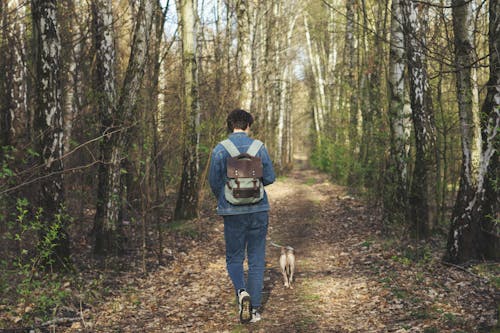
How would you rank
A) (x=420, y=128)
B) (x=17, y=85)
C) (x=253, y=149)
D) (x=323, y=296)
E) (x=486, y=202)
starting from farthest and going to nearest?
(x=17, y=85)
(x=420, y=128)
(x=323, y=296)
(x=486, y=202)
(x=253, y=149)

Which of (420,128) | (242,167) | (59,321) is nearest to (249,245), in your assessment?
(242,167)

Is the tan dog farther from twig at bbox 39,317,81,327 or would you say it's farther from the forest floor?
twig at bbox 39,317,81,327

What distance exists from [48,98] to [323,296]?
479 centimetres

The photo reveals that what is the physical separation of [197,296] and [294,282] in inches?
57.7

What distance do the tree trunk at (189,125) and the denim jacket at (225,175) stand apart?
6007 mm

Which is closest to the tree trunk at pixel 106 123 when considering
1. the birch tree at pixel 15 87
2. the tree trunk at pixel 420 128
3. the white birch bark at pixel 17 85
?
the birch tree at pixel 15 87

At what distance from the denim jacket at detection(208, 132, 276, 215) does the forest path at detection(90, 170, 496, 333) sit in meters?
1.32

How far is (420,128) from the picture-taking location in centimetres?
780

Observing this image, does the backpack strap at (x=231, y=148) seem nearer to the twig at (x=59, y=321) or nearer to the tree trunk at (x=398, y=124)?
the twig at (x=59, y=321)

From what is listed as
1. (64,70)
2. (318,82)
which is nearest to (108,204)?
(64,70)

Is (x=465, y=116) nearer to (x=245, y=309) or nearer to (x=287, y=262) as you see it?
(x=287, y=262)

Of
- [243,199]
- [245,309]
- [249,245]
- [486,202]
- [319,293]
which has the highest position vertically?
[243,199]

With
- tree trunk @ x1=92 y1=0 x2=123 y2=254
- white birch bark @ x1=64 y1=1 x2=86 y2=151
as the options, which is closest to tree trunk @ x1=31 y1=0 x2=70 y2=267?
tree trunk @ x1=92 y1=0 x2=123 y2=254

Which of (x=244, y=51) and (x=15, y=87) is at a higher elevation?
(x=244, y=51)
